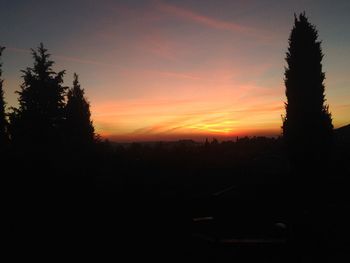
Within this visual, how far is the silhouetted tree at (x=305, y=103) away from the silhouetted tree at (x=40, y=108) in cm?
1720

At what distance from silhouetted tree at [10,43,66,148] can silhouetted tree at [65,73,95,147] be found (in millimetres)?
1642

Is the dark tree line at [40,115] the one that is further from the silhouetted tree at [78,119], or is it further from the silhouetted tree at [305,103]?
the silhouetted tree at [305,103]

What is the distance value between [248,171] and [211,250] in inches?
595

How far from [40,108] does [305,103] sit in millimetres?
19669

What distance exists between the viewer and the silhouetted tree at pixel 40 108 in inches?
980

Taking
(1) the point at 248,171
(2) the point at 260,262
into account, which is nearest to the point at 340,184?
(1) the point at 248,171

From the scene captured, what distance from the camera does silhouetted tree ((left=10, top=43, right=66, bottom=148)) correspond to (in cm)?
2489

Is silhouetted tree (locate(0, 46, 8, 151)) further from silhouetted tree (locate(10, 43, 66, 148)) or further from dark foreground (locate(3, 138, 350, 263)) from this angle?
dark foreground (locate(3, 138, 350, 263))

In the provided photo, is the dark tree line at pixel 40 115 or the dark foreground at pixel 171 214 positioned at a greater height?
the dark tree line at pixel 40 115

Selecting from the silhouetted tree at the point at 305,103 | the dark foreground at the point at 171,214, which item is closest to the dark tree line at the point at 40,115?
the dark foreground at the point at 171,214

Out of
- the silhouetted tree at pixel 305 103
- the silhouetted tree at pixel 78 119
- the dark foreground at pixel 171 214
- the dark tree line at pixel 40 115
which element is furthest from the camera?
Answer: the silhouetted tree at pixel 78 119

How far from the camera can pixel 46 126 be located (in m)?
25.5

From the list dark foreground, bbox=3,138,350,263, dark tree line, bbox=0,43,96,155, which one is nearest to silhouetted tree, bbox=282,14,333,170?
dark foreground, bbox=3,138,350,263

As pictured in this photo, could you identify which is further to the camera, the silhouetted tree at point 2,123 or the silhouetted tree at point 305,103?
the silhouetted tree at point 2,123
